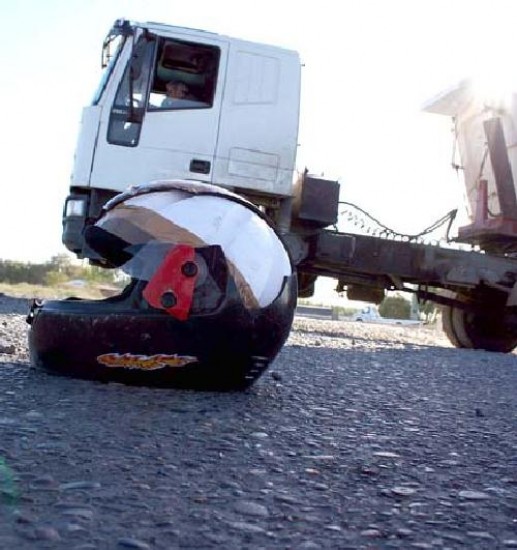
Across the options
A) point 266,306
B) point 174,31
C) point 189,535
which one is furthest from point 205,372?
point 174,31

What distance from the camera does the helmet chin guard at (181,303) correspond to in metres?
2.82

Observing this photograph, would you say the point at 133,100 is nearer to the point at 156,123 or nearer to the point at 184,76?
the point at 156,123

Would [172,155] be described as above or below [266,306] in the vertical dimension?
above

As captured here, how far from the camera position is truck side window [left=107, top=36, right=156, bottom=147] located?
7.00 metres

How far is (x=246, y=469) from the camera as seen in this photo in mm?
1876

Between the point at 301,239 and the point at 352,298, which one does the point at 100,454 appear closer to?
the point at 301,239

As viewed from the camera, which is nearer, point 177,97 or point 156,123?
point 156,123

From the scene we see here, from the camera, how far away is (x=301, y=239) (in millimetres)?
7754

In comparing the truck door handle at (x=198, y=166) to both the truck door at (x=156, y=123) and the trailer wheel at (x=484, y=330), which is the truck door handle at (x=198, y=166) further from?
the trailer wheel at (x=484, y=330)

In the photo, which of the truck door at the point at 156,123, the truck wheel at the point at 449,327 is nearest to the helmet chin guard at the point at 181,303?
the truck door at the point at 156,123

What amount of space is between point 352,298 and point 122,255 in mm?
6219

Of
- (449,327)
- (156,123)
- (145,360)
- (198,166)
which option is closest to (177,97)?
(156,123)

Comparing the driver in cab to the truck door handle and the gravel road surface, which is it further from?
the gravel road surface

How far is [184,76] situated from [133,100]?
2.05ft
